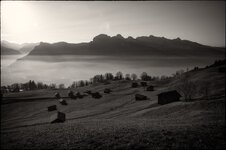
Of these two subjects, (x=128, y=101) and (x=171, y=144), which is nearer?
(x=171, y=144)

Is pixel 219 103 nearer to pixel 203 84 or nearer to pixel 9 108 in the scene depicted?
pixel 203 84

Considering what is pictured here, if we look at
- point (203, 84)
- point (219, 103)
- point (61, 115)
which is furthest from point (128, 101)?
point (219, 103)

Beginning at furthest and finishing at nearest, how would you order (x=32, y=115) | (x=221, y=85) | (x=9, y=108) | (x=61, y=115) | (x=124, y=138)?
(x=9, y=108)
(x=32, y=115)
(x=221, y=85)
(x=61, y=115)
(x=124, y=138)

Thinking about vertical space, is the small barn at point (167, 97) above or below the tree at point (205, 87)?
below

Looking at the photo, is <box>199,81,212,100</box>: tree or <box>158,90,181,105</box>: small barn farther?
<box>199,81,212,100</box>: tree

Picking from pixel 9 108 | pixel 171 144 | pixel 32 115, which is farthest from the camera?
pixel 9 108

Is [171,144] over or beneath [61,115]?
over

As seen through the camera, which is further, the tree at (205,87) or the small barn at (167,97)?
the tree at (205,87)

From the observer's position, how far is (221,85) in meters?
79.2

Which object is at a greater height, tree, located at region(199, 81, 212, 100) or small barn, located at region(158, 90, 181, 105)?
tree, located at region(199, 81, 212, 100)

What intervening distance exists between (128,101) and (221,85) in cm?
3737

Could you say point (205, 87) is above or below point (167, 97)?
above

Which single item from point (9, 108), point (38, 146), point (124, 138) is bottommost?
point (9, 108)

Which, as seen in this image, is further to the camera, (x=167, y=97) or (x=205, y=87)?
(x=205, y=87)
